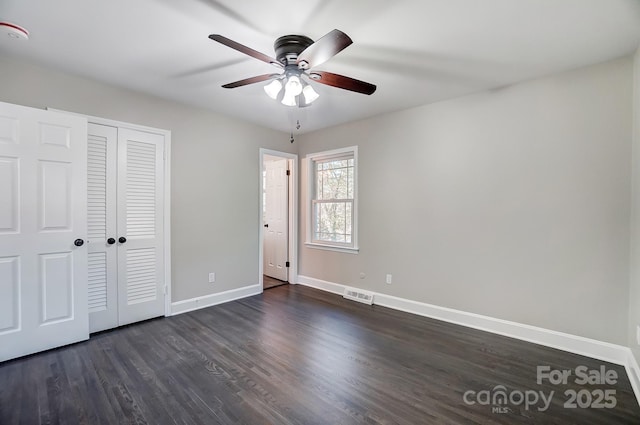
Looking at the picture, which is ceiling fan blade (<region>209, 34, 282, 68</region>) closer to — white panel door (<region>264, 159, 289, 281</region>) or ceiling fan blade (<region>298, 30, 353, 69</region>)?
ceiling fan blade (<region>298, 30, 353, 69</region>)

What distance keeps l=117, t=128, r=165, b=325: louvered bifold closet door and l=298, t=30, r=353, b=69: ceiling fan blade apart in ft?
7.27

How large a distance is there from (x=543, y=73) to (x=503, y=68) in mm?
430

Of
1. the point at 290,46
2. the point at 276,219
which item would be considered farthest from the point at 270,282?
the point at 290,46

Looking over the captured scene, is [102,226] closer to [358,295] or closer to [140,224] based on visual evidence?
[140,224]

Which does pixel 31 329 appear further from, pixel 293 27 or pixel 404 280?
pixel 404 280

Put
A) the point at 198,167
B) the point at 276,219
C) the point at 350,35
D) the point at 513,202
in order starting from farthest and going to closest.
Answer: the point at 276,219 → the point at 198,167 → the point at 513,202 → the point at 350,35

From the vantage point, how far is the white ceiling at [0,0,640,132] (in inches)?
72.6

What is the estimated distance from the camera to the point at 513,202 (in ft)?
9.58

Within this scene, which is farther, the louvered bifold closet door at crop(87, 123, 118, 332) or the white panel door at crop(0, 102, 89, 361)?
the louvered bifold closet door at crop(87, 123, 118, 332)

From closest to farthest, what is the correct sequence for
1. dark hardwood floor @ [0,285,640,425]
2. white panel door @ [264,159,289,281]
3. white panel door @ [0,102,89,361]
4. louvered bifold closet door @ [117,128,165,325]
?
dark hardwood floor @ [0,285,640,425]
white panel door @ [0,102,89,361]
louvered bifold closet door @ [117,128,165,325]
white panel door @ [264,159,289,281]

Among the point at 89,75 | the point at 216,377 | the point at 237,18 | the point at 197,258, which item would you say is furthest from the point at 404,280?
the point at 89,75

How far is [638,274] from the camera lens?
2.20 m

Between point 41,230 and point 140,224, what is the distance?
0.83 m

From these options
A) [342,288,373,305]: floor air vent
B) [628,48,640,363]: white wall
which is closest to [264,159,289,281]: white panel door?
[342,288,373,305]: floor air vent
